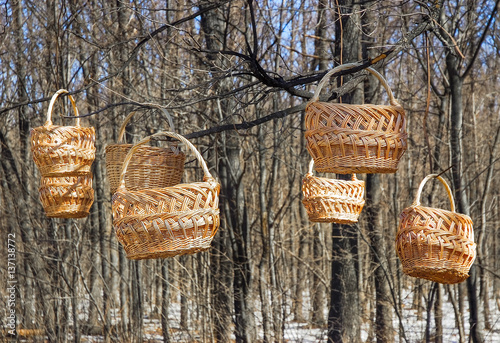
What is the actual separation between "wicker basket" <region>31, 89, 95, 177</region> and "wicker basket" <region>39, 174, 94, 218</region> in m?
0.47

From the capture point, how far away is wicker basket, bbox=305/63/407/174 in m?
2.87

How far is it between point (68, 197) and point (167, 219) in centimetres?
175

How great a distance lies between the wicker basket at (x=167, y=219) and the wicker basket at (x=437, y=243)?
1.04 metres

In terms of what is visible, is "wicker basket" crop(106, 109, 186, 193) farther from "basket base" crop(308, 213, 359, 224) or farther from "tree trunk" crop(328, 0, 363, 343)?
"tree trunk" crop(328, 0, 363, 343)

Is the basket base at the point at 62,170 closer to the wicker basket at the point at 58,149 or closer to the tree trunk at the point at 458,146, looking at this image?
the wicker basket at the point at 58,149

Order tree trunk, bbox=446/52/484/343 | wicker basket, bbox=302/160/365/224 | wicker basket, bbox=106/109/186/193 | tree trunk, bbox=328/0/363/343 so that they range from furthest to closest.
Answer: tree trunk, bbox=328/0/363/343, tree trunk, bbox=446/52/484/343, wicker basket, bbox=302/160/365/224, wicker basket, bbox=106/109/186/193

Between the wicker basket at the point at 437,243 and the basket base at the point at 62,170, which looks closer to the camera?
the wicker basket at the point at 437,243

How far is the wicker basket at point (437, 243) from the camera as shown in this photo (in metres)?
2.98

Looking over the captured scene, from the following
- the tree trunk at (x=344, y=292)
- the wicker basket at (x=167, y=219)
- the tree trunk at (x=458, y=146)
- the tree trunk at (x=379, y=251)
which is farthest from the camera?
the tree trunk at (x=379, y=251)

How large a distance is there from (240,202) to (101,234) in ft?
13.6

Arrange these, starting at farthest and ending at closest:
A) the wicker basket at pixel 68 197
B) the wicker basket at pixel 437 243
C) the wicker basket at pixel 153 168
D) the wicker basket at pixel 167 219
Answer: the wicker basket at pixel 68 197 < the wicker basket at pixel 153 168 < the wicker basket at pixel 437 243 < the wicker basket at pixel 167 219

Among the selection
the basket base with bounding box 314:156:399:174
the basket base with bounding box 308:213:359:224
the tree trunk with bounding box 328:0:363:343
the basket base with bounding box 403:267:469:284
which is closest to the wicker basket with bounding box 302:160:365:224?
the basket base with bounding box 308:213:359:224

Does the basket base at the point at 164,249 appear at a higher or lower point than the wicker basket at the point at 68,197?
lower

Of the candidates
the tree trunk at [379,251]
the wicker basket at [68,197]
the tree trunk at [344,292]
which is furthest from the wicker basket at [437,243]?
the tree trunk at [379,251]
